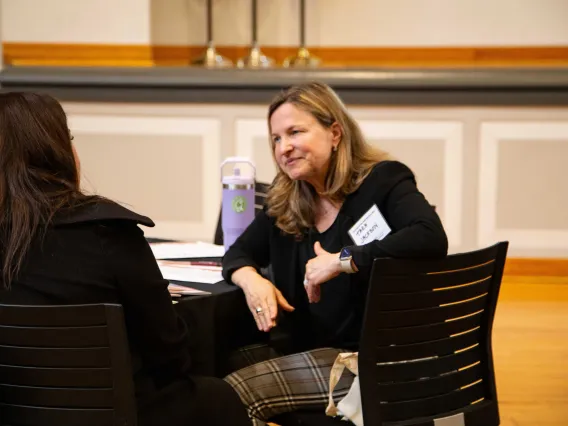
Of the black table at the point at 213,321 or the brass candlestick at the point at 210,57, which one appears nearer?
the black table at the point at 213,321

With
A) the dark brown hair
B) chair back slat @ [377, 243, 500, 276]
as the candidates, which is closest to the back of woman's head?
the dark brown hair

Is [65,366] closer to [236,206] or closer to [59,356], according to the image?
[59,356]

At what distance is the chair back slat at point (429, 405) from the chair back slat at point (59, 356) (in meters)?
0.59

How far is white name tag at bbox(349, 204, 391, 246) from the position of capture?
6.77 feet

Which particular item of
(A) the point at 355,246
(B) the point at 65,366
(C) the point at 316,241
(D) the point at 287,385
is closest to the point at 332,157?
(C) the point at 316,241

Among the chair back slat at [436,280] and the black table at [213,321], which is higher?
the chair back slat at [436,280]

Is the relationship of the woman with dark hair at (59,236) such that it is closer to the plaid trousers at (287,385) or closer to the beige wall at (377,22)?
the plaid trousers at (287,385)

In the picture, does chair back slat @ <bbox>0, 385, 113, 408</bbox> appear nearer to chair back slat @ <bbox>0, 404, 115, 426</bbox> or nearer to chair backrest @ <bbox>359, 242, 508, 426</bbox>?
chair back slat @ <bbox>0, 404, 115, 426</bbox>

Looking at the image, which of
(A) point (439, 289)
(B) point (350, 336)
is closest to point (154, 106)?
(B) point (350, 336)

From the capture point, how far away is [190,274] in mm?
2285

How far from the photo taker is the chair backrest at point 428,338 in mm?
1718

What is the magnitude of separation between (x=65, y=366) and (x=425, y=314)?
697 mm

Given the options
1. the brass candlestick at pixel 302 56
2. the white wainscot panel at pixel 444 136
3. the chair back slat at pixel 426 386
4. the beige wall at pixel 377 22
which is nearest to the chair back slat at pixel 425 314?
the chair back slat at pixel 426 386

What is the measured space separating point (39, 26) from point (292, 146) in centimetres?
356
